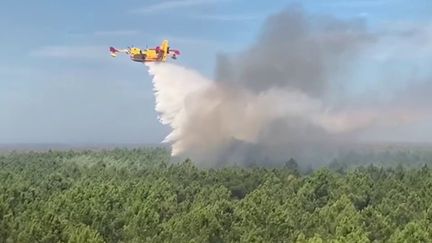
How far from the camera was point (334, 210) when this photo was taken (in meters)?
57.5

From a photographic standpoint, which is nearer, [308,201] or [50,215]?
[50,215]

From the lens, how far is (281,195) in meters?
81.6

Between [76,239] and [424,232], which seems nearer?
[76,239]

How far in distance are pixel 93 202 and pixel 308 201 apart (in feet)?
87.1

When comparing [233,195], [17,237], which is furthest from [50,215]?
[233,195]

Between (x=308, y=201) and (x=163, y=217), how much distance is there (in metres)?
21.1

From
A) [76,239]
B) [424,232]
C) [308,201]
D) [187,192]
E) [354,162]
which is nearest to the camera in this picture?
[76,239]

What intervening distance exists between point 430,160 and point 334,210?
145 m

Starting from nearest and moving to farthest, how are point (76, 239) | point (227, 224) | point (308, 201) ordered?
point (76, 239) < point (227, 224) < point (308, 201)

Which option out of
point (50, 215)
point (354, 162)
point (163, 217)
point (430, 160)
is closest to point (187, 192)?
point (163, 217)

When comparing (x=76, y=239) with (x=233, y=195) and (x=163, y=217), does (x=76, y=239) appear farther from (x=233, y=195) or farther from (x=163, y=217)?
(x=233, y=195)

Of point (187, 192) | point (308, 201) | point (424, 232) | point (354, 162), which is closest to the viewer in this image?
point (424, 232)

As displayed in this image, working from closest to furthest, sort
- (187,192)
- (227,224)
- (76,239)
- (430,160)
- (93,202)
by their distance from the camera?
(76,239)
(227,224)
(93,202)
(187,192)
(430,160)

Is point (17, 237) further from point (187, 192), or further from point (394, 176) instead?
point (394, 176)
